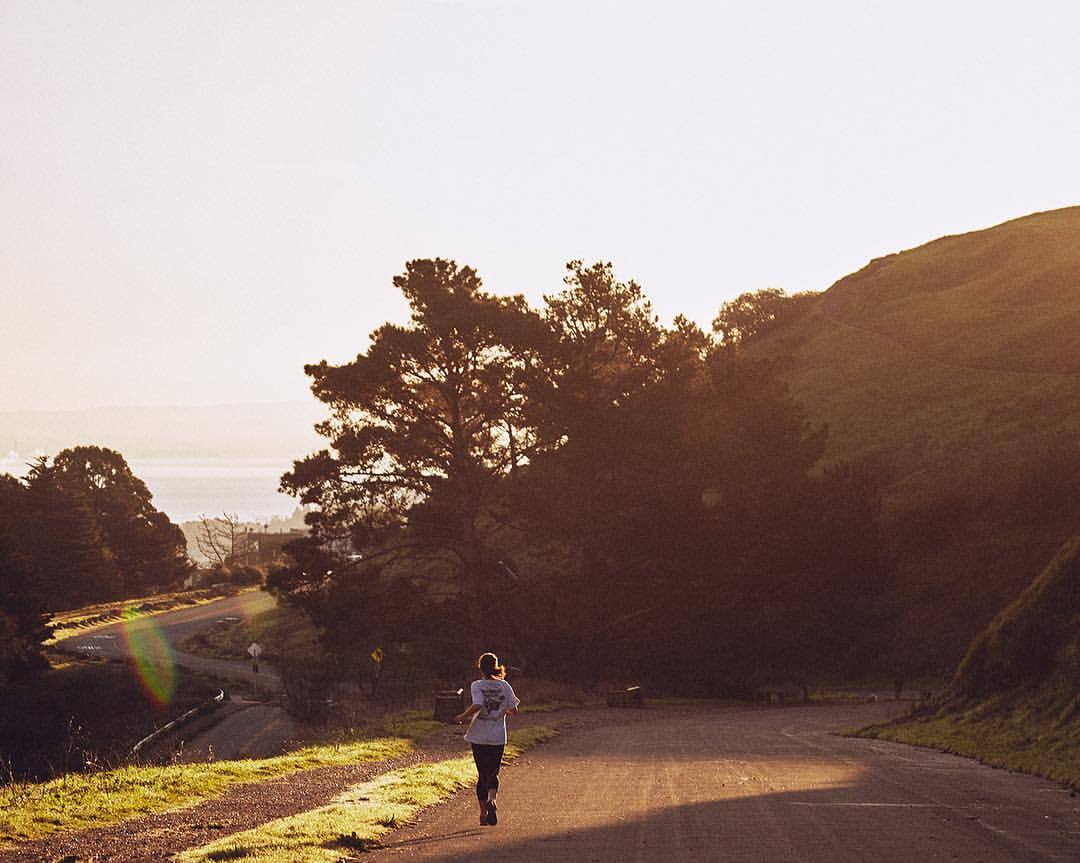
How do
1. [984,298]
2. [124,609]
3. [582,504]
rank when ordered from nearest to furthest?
[582,504] < [124,609] < [984,298]

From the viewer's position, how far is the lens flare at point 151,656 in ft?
194

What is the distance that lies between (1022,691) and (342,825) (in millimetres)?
19668

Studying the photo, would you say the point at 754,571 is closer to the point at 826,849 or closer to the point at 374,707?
the point at 374,707

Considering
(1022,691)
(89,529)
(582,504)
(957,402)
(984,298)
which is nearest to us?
(1022,691)

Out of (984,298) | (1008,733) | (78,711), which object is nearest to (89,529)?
(78,711)

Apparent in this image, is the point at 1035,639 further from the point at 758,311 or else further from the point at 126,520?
the point at 758,311

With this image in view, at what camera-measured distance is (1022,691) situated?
2803cm

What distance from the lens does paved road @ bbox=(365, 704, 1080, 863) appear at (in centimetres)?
1226

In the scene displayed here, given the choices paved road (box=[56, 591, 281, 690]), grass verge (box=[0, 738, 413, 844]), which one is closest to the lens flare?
paved road (box=[56, 591, 281, 690])

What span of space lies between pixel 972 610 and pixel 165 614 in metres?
65.0

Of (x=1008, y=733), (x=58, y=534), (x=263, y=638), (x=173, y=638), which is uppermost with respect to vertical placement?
(x=58, y=534)

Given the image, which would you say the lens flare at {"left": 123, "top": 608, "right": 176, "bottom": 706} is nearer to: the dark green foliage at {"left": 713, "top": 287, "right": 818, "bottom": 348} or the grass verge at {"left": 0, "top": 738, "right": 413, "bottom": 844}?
the grass verge at {"left": 0, "top": 738, "right": 413, "bottom": 844}

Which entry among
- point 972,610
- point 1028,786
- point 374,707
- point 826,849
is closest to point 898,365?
point 972,610

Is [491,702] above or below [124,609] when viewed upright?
below
